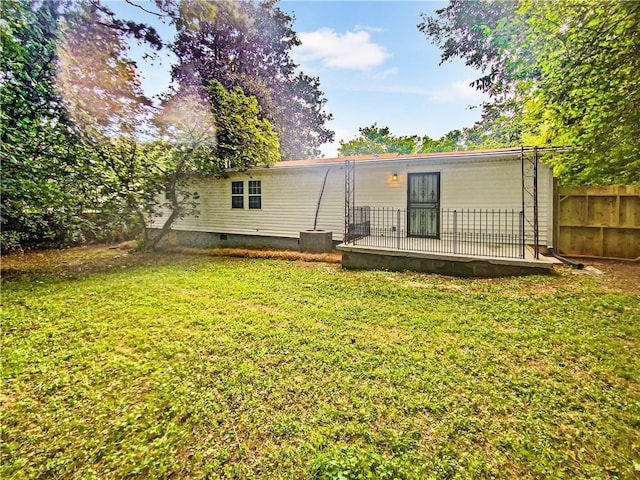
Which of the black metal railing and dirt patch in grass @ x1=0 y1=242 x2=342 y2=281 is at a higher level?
the black metal railing

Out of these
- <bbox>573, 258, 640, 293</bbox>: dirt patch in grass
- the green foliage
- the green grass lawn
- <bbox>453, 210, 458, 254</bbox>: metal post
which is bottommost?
the green grass lawn

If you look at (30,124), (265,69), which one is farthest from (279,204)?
(265,69)

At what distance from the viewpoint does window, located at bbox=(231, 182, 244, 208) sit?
11445 mm

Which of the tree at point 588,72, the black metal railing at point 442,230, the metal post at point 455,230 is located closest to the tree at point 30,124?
the black metal railing at point 442,230

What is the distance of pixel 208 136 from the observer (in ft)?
31.6

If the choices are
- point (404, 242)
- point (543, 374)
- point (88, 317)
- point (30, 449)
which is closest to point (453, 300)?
point (543, 374)

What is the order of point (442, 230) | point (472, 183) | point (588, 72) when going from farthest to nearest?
point (442, 230) → point (472, 183) → point (588, 72)

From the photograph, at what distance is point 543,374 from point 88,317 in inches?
236

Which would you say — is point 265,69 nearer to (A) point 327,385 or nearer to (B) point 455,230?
(B) point 455,230

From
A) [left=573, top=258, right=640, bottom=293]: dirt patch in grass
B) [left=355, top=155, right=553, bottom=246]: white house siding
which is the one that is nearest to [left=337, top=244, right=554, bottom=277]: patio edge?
[left=573, top=258, right=640, bottom=293]: dirt patch in grass

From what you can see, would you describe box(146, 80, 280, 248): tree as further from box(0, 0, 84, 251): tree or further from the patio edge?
the patio edge

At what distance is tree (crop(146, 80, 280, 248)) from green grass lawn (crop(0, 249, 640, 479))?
5.99 meters

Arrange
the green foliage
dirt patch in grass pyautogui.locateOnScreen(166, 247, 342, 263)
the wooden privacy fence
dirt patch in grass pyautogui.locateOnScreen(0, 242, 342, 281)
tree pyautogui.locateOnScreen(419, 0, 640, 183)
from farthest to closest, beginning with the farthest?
the green foliage → dirt patch in grass pyautogui.locateOnScreen(166, 247, 342, 263) → dirt patch in grass pyautogui.locateOnScreen(0, 242, 342, 281) → the wooden privacy fence → tree pyautogui.locateOnScreen(419, 0, 640, 183)

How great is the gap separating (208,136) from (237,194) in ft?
8.30
